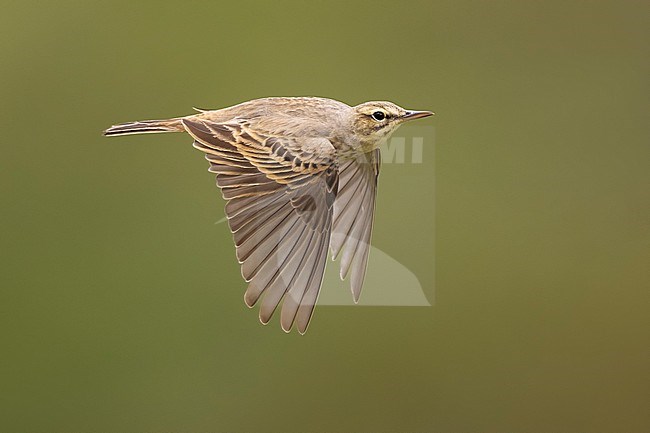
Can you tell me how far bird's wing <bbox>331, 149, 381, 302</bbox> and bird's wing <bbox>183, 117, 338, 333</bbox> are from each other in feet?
0.12

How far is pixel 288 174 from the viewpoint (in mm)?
1241

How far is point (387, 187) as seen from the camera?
1.35 metres

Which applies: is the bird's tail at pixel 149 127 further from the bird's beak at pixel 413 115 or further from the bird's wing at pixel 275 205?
the bird's beak at pixel 413 115

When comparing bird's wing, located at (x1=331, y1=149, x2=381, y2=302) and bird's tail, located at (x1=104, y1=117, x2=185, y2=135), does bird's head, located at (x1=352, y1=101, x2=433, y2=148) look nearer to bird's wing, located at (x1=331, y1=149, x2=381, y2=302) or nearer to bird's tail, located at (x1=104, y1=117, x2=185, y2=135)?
bird's wing, located at (x1=331, y1=149, x2=381, y2=302)

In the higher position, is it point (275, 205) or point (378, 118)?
point (378, 118)

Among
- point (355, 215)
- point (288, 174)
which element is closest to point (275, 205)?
point (288, 174)

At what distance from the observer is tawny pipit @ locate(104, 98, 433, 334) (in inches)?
47.1

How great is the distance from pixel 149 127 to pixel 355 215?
0.36 meters

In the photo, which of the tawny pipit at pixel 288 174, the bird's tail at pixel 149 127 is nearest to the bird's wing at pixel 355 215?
the tawny pipit at pixel 288 174

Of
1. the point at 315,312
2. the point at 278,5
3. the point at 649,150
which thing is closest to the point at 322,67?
the point at 278,5

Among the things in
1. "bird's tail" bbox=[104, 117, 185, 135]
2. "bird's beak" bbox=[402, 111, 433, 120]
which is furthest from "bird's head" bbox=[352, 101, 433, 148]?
"bird's tail" bbox=[104, 117, 185, 135]

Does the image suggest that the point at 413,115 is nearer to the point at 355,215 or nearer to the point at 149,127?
the point at 355,215

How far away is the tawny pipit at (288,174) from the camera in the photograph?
1.20 m

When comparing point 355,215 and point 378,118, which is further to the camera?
point 355,215
